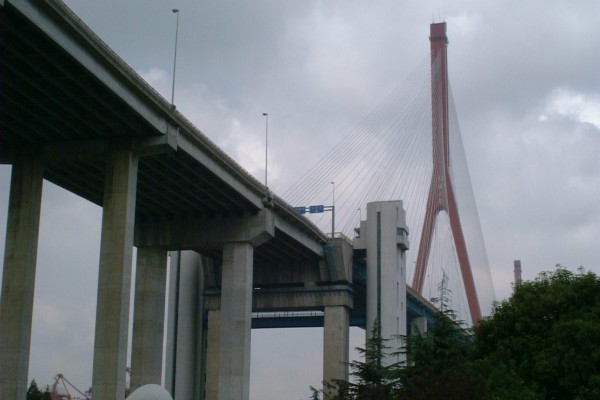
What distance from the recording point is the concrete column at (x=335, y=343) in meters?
91.9

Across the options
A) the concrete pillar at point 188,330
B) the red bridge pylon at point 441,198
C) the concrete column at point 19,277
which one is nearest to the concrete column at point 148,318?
the concrete column at point 19,277

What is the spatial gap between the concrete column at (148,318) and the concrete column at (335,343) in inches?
856

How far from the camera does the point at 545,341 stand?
53594 millimetres

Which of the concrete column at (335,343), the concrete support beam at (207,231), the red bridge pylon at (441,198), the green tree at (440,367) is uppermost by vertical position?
the red bridge pylon at (441,198)

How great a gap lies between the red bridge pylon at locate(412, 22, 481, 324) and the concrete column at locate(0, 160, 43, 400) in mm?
48044

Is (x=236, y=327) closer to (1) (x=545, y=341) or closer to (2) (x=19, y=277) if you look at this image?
(2) (x=19, y=277)

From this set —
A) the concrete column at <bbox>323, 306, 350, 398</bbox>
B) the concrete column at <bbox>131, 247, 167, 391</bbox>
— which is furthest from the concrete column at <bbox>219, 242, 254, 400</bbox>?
the concrete column at <bbox>323, 306, 350, 398</bbox>

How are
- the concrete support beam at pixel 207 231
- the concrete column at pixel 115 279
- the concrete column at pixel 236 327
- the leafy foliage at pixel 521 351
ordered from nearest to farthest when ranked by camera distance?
the leafy foliage at pixel 521 351, the concrete column at pixel 115 279, the concrete column at pixel 236 327, the concrete support beam at pixel 207 231

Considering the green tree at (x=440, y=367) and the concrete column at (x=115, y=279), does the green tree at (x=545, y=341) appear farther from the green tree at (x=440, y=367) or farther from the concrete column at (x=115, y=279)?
the concrete column at (x=115, y=279)

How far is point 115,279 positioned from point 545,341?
2433 cm

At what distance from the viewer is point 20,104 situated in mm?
53312

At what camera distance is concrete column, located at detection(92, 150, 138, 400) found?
5519 cm

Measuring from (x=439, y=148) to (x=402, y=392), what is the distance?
59.9m

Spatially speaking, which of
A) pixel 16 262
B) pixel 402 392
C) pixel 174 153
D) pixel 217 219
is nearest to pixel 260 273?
pixel 217 219
